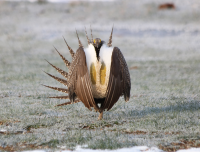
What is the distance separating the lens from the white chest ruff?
14.2 feet

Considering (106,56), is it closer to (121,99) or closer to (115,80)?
(115,80)

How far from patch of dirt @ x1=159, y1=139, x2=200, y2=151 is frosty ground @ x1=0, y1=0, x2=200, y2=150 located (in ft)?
0.04

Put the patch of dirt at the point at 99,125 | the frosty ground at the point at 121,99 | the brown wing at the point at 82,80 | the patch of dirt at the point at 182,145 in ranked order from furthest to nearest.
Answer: the patch of dirt at the point at 99,125 < the brown wing at the point at 82,80 < the frosty ground at the point at 121,99 < the patch of dirt at the point at 182,145

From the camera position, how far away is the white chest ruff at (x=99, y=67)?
170 inches

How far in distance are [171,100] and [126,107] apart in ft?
3.16

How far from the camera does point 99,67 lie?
14.2 feet

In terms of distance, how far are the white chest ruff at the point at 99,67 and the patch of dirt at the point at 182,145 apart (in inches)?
42.4

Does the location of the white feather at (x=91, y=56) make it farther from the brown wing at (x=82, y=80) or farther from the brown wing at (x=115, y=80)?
the brown wing at (x=115, y=80)

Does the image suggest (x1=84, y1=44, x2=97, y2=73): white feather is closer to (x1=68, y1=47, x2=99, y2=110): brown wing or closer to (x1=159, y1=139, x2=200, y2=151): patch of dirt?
(x1=68, y1=47, x2=99, y2=110): brown wing

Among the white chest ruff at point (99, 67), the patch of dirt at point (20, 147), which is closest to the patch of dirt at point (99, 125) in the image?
the white chest ruff at point (99, 67)

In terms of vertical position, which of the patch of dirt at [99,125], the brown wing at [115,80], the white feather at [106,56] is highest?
the white feather at [106,56]

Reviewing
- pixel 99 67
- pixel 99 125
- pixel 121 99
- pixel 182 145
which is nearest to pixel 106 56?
pixel 99 67

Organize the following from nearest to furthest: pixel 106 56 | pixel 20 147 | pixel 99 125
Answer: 1. pixel 20 147
2. pixel 106 56
3. pixel 99 125

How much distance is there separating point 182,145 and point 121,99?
115 inches
